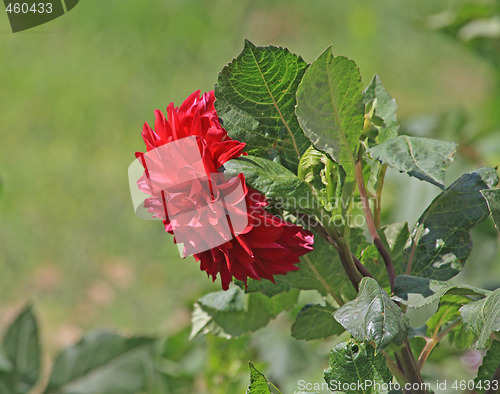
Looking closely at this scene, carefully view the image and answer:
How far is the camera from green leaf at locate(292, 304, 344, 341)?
21.5 inches

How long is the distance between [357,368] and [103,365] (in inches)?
19.0

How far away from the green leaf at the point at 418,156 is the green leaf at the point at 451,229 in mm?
72

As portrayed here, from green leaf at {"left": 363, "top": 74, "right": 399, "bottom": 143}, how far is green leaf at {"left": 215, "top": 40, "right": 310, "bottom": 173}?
0.22 ft

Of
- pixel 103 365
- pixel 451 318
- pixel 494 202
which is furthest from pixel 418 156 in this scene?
pixel 103 365

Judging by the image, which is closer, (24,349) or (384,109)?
(384,109)

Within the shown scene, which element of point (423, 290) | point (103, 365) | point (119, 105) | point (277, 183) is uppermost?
point (119, 105)

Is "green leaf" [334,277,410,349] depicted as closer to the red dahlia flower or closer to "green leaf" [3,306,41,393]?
the red dahlia flower

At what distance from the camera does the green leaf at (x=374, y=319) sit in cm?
40

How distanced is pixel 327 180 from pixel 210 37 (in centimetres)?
206

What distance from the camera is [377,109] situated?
21.4 inches

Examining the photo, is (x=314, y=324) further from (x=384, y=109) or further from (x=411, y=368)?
(x=384, y=109)

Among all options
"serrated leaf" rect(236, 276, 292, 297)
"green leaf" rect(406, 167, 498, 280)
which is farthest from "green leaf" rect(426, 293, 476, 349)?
"serrated leaf" rect(236, 276, 292, 297)

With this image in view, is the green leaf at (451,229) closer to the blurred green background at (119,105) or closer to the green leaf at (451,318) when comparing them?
the green leaf at (451,318)

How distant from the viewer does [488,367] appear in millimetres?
507
